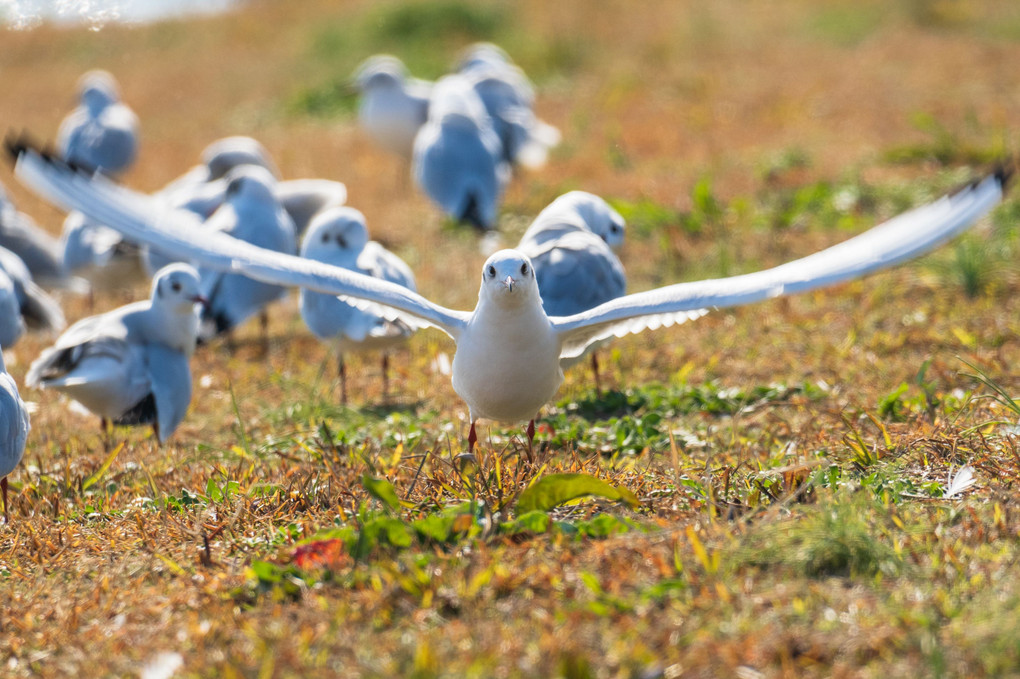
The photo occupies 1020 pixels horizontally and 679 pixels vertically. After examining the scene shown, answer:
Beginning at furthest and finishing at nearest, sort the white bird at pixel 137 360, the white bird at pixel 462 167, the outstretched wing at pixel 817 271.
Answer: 1. the white bird at pixel 462 167
2. the white bird at pixel 137 360
3. the outstretched wing at pixel 817 271

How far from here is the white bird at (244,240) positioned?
22.9 feet

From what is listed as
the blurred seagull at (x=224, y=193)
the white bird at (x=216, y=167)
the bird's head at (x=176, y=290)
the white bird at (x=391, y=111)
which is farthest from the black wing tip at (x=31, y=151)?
the white bird at (x=391, y=111)

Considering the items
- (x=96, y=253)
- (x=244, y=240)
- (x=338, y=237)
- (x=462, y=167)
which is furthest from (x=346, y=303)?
(x=462, y=167)

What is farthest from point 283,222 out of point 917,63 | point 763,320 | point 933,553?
point 917,63

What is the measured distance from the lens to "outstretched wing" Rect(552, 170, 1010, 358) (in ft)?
12.6

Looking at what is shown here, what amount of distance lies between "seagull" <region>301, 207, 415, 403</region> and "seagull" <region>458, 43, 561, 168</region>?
545cm

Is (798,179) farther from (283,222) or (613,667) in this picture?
(613,667)

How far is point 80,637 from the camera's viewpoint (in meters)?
3.20

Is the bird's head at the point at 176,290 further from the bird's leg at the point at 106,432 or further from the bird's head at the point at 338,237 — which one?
the bird's head at the point at 338,237

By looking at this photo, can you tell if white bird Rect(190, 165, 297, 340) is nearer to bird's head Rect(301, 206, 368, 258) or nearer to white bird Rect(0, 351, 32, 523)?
bird's head Rect(301, 206, 368, 258)

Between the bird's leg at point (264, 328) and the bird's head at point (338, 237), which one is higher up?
the bird's head at point (338, 237)

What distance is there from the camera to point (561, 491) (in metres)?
3.58

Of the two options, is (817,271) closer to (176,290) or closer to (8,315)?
(176,290)

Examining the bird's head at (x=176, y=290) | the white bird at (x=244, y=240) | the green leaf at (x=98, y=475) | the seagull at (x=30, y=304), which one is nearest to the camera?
the green leaf at (x=98, y=475)
